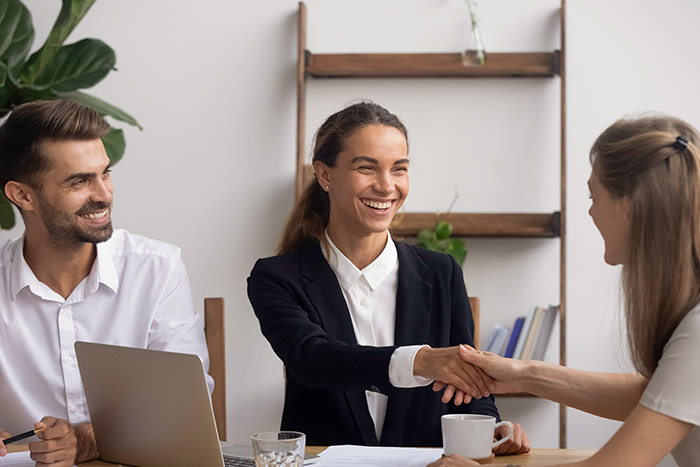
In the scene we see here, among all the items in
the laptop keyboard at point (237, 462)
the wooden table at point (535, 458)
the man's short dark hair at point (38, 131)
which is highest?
the man's short dark hair at point (38, 131)

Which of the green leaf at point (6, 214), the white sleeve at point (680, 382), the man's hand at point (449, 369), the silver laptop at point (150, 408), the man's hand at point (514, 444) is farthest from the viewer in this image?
the green leaf at point (6, 214)

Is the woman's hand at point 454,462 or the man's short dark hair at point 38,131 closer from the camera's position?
the woman's hand at point 454,462

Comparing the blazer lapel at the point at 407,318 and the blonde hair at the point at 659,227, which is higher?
the blonde hair at the point at 659,227

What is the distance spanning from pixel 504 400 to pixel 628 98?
1263 millimetres

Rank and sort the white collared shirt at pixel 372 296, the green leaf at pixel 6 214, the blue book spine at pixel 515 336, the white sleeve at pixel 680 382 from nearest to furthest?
the white sleeve at pixel 680 382, the white collared shirt at pixel 372 296, the green leaf at pixel 6 214, the blue book spine at pixel 515 336

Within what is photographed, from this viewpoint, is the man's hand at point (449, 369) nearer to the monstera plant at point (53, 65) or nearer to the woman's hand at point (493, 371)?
the woman's hand at point (493, 371)

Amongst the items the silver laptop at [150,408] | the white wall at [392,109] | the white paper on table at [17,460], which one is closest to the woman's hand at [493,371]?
the silver laptop at [150,408]

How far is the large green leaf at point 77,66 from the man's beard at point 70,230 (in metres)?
1.21

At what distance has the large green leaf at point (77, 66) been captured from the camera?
292 centimetres

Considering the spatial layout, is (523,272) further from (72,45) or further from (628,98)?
(72,45)

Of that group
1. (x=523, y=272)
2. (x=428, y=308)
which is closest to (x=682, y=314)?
(x=428, y=308)

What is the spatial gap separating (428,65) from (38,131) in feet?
5.44

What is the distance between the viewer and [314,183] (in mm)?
2002

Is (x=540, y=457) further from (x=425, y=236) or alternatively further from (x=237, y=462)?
(x=425, y=236)
